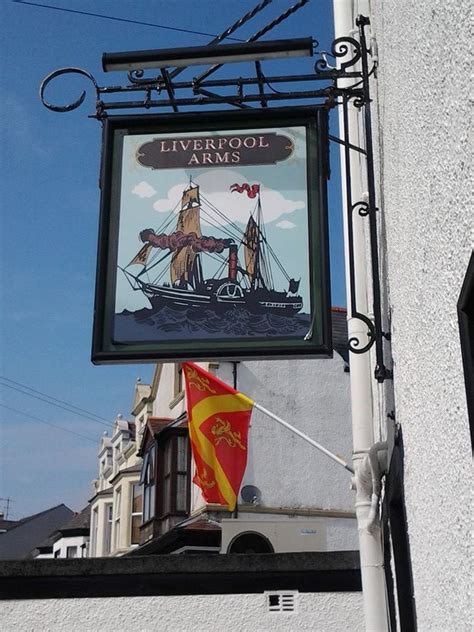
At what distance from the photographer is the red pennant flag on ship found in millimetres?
3904

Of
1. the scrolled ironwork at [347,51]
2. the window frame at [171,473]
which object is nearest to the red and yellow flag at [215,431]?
the scrolled ironwork at [347,51]

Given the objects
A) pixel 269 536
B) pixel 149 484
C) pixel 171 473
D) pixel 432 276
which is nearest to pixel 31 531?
pixel 149 484

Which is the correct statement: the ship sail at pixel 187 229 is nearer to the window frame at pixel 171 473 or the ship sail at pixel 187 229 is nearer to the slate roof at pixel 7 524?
the window frame at pixel 171 473

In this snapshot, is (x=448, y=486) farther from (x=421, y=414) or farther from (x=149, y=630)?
(x=149, y=630)

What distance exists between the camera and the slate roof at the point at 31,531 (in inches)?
2106

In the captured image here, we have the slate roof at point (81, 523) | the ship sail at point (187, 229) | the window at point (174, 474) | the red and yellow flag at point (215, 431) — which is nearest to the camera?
the ship sail at point (187, 229)

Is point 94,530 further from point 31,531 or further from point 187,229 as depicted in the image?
point 187,229

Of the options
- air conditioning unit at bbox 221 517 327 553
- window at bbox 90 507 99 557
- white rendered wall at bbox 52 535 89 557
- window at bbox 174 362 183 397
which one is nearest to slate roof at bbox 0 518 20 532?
white rendered wall at bbox 52 535 89 557

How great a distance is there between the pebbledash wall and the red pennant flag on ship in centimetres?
75

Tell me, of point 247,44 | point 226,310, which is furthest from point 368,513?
point 247,44

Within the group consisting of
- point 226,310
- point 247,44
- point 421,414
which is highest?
point 247,44

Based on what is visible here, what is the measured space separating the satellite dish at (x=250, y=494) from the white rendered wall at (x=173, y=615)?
42.2 feet

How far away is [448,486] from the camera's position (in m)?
2.18

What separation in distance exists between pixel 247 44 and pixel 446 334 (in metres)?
2.48
